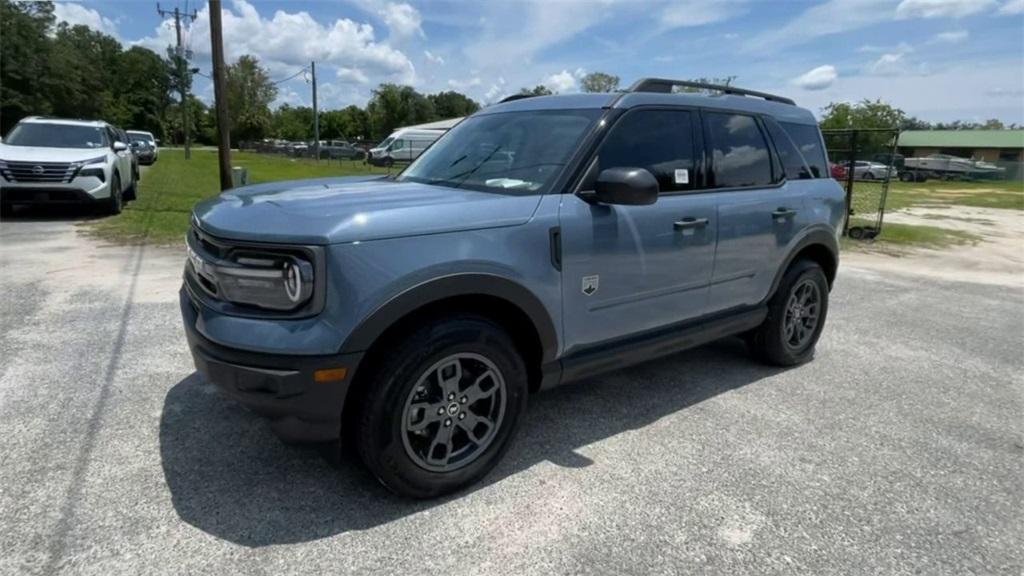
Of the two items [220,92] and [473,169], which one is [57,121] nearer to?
[220,92]

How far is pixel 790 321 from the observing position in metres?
4.54

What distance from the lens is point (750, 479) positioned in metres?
3.03

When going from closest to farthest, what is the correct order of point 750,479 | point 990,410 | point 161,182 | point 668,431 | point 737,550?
point 737,550
point 750,479
point 668,431
point 990,410
point 161,182

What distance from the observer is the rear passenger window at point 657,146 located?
329cm

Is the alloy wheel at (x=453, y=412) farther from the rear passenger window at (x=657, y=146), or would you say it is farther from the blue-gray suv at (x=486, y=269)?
the rear passenger window at (x=657, y=146)

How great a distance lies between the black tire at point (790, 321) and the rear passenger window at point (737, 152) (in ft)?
2.51

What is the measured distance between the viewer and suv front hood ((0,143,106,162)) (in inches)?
378

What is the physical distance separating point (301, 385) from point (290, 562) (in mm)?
653

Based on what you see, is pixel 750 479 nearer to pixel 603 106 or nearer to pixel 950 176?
pixel 603 106

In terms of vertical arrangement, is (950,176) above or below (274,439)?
above

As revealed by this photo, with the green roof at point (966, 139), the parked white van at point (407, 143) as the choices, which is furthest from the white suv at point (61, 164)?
the green roof at point (966, 139)

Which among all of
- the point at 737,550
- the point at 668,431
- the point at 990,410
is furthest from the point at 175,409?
the point at 990,410

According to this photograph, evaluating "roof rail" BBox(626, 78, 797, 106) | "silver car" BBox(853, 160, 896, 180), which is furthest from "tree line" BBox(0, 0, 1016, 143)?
"roof rail" BBox(626, 78, 797, 106)

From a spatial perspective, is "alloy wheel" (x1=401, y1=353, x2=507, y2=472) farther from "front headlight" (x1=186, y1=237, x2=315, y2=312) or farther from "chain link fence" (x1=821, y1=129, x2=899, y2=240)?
"chain link fence" (x1=821, y1=129, x2=899, y2=240)
